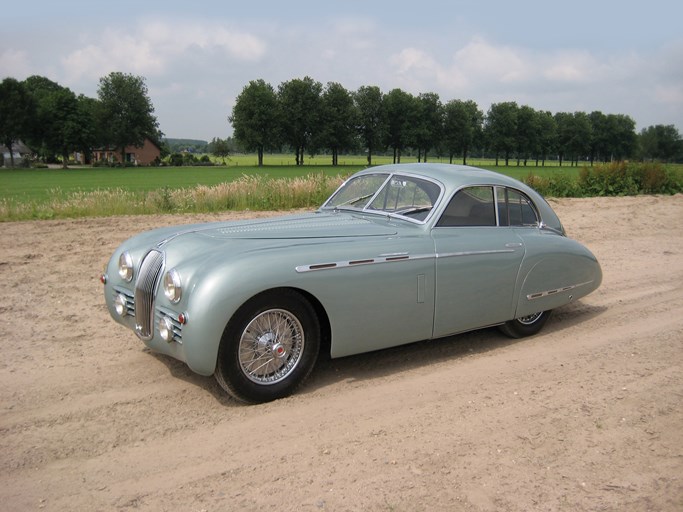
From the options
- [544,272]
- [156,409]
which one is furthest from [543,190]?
[156,409]

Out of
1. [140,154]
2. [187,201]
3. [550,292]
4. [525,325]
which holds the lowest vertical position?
[525,325]

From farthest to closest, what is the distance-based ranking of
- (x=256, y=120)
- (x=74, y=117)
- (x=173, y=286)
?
(x=256, y=120)
(x=74, y=117)
(x=173, y=286)

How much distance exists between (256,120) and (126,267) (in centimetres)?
8789

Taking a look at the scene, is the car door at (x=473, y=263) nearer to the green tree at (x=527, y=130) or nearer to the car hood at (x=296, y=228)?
the car hood at (x=296, y=228)

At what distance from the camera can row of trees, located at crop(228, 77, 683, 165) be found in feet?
299

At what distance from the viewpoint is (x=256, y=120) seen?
89.3 metres

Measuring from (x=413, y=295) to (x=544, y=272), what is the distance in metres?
1.72

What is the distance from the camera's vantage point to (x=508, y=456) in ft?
11.4

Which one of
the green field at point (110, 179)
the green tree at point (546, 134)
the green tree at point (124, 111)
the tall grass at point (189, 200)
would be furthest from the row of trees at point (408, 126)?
the tall grass at point (189, 200)

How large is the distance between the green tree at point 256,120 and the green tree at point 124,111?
1496 centimetres

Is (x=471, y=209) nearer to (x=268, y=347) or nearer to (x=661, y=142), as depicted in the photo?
(x=268, y=347)

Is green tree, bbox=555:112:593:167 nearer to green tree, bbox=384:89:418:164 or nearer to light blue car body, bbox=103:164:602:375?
green tree, bbox=384:89:418:164

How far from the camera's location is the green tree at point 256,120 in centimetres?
8962

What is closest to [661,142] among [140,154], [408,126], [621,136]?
[621,136]
